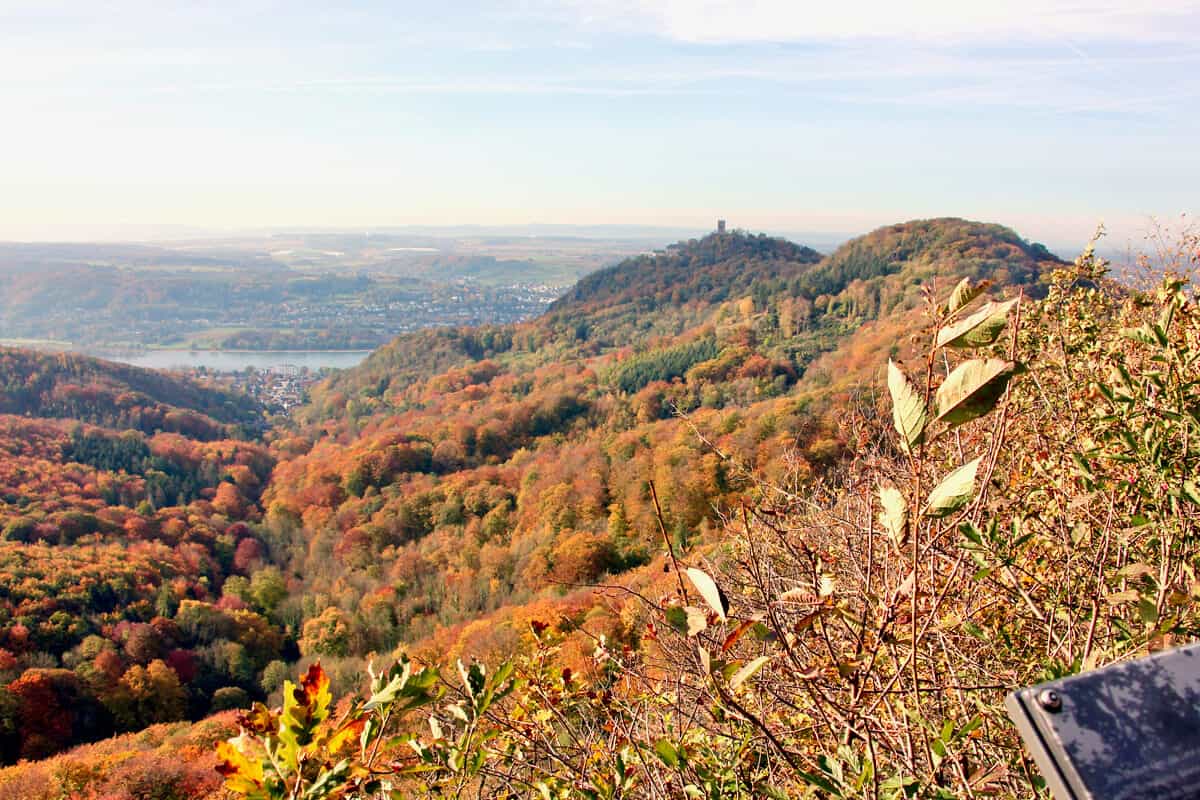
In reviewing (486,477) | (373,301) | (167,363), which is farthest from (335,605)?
(373,301)

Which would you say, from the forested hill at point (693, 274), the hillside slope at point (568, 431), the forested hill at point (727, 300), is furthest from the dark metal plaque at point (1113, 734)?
the forested hill at point (693, 274)

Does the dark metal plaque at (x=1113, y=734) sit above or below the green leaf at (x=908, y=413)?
below

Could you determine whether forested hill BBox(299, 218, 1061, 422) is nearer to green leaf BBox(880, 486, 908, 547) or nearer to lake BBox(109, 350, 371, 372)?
lake BBox(109, 350, 371, 372)

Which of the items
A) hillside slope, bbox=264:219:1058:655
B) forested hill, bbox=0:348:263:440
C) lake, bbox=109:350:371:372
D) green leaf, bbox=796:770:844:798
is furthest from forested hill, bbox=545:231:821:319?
green leaf, bbox=796:770:844:798

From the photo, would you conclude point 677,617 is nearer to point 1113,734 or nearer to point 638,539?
point 1113,734

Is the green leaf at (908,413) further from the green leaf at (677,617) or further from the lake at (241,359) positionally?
the lake at (241,359)

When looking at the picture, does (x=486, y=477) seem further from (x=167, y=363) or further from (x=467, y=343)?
(x=167, y=363)
